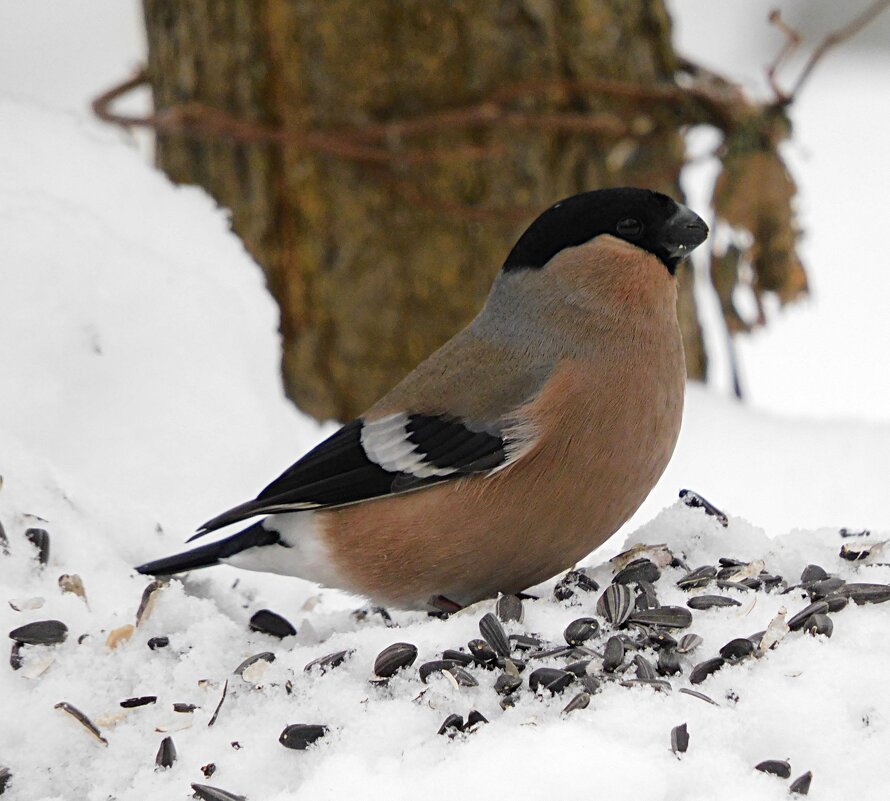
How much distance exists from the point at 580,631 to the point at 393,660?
41 cm

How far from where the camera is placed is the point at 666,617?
2.78 metres

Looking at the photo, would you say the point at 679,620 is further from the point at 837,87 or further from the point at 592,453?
the point at 837,87

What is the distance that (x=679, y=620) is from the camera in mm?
2777

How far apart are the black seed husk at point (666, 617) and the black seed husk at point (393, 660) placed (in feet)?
1.61

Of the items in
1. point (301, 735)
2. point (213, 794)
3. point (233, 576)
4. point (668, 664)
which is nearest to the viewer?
point (213, 794)

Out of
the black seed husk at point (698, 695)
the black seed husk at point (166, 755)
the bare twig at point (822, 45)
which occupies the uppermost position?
the bare twig at point (822, 45)

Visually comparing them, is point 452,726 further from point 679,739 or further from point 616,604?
point 616,604

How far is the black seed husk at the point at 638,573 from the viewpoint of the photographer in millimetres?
3053

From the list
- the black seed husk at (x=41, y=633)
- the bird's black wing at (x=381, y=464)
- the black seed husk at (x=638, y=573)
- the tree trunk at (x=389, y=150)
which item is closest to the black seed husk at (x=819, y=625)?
the black seed husk at (x=638, y=573)

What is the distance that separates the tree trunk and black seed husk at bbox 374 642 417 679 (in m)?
2.97

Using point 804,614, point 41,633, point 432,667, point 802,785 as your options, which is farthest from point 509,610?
point 41,633

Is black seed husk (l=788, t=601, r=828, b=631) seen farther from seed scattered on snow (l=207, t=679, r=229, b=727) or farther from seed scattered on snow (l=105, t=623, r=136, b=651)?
seed scattered on snow (l=105, t=623, r=136, b=651)

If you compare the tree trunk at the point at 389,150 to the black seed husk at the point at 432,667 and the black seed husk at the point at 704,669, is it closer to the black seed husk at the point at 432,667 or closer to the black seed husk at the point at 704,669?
the black seed husk at the point at 432,667

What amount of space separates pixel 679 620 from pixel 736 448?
7.50ft
